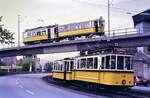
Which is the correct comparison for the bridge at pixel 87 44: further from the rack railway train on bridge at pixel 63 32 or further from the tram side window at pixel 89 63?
the tram side window at pixel 89 63

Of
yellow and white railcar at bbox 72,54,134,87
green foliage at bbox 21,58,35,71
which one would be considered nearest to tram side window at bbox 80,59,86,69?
yellow and white railcar at bbox 72,54,134,87

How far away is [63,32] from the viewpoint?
68.4m

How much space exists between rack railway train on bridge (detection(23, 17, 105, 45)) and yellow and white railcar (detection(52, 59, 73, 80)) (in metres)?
15.7

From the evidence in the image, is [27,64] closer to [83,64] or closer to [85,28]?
[85,28]

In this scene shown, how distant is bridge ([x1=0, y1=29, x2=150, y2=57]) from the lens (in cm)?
5069

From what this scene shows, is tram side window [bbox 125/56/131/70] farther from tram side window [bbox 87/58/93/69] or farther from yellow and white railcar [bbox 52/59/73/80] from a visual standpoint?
yellow and white railcar [bbox 52/59/73/80]

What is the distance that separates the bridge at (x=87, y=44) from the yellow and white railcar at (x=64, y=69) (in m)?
4.30

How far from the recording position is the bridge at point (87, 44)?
50.7 metres

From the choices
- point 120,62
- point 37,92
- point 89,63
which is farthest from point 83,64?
point 37,92

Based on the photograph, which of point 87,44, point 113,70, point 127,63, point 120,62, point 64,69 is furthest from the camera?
point 87,44

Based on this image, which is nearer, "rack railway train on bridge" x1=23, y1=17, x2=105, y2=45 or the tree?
the tree

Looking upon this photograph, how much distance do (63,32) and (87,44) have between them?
912 centimetres

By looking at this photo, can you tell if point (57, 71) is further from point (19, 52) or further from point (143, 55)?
point (19, 52)

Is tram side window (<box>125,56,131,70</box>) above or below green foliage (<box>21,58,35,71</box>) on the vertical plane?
above
